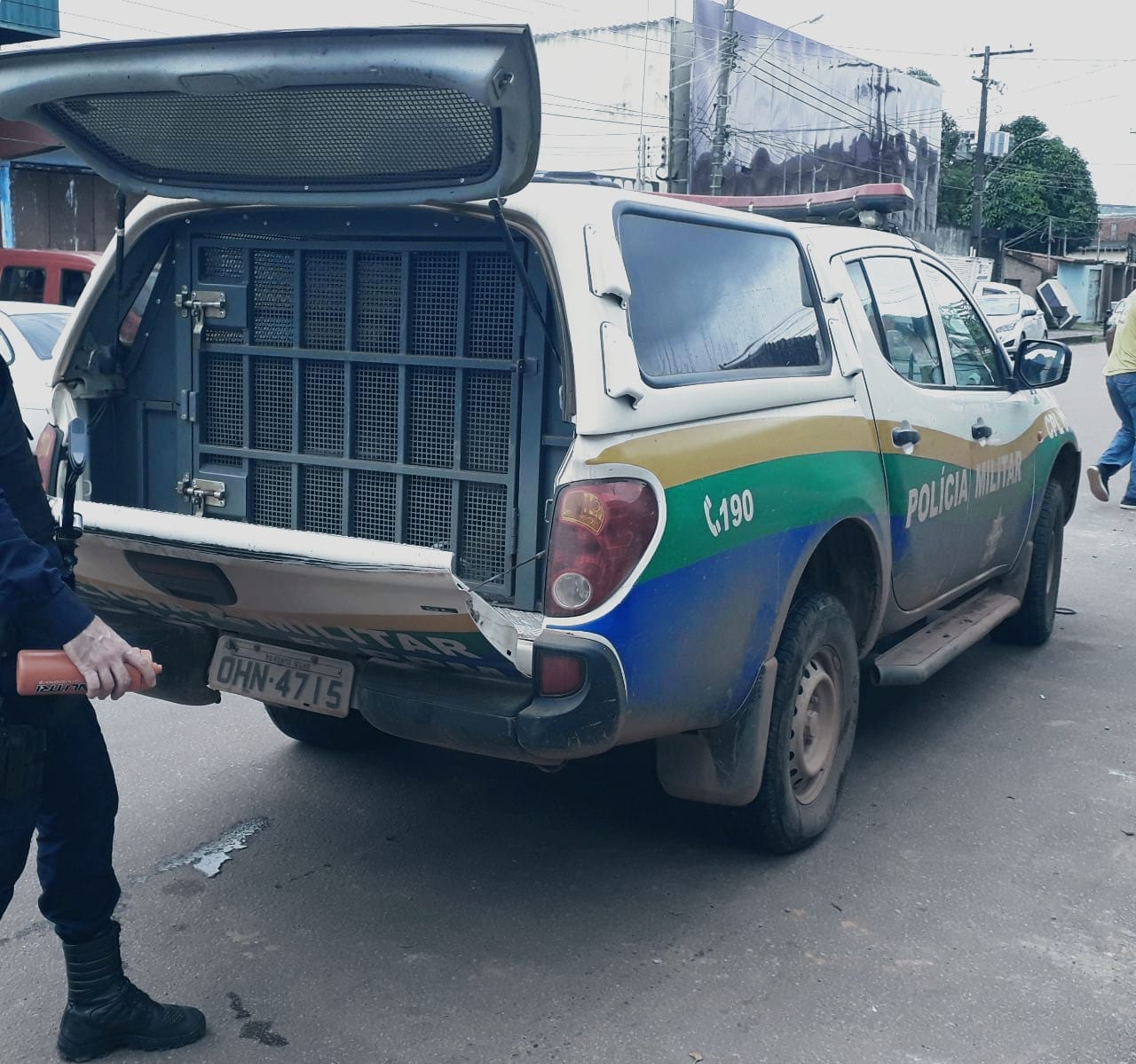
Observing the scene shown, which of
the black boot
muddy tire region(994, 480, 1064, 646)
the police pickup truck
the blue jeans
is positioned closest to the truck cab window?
the police pickup truck

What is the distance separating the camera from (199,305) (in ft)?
12.9

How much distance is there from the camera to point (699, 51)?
34.7 meters

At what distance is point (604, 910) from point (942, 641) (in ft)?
6.72

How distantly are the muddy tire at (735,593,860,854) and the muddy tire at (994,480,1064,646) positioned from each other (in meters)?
2.26

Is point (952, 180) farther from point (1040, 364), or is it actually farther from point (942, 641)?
point (942, 641)

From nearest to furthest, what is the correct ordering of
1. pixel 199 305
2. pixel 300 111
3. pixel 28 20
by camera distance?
pixel 300 111 < pixel 199 305 < pixel 28 20

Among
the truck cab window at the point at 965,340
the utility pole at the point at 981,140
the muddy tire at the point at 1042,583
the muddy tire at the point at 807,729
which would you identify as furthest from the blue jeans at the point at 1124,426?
the utility pole at the point at 981,140

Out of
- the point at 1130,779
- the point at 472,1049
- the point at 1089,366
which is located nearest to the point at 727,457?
the point at 472,1049

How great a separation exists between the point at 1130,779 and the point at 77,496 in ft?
12.3

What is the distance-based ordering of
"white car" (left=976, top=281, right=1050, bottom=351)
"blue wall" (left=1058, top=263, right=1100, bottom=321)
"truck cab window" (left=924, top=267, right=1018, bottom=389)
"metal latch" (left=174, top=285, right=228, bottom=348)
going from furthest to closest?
"blue wall" (left=1058, top=263, right=1100, bottom=321)
"white car" (left=976, top=281, right=1050, bottom=351)
"truck cab window" (left=924, top=267, right=1018, bottom=389)
"metal latch" (left=174, top=285, right=228, bottom=348)

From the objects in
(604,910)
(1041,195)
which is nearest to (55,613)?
(604,910)

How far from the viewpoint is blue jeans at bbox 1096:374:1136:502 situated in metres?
10.3

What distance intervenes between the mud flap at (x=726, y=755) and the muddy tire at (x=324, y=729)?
4.90ft

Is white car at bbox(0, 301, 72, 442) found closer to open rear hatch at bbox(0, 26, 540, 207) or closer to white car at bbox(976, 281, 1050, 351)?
open rear hatch at bbox(0, 26, 540, 207)
